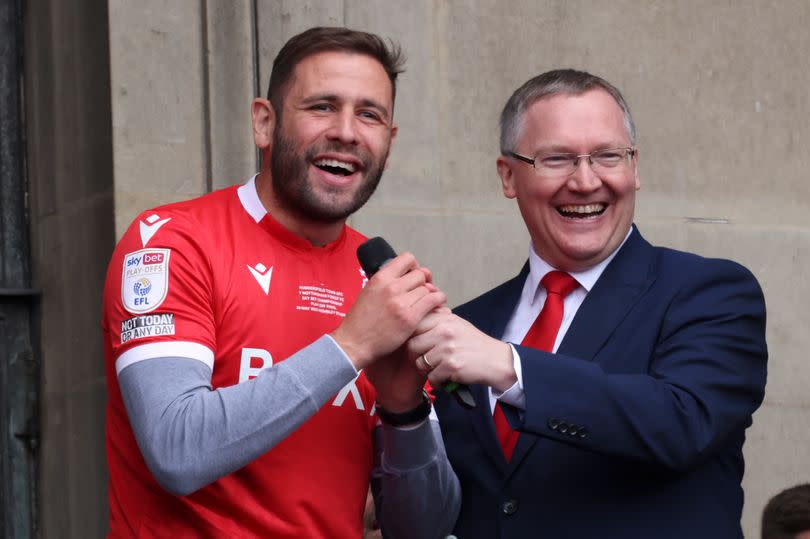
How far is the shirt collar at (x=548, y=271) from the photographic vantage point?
3.10 meters

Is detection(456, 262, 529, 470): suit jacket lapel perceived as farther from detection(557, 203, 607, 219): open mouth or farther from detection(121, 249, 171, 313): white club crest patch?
detection(121, 249, 171, 313): white club crest patch

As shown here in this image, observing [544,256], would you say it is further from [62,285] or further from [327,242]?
[62,285]

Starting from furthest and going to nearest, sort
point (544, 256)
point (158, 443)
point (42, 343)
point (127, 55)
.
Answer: point (42, 343)
point (127, 55)
point (544, 256)
point (158, 443)

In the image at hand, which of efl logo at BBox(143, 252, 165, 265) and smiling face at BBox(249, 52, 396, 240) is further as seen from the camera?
smiling face at BBox(249, 52, 396, 240)

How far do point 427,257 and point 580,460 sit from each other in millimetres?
1918

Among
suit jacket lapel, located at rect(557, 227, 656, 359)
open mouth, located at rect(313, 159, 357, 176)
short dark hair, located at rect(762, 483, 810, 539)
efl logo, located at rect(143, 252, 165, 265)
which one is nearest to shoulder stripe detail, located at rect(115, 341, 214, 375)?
efl logo, located at rect(143, 252, 165, 265)

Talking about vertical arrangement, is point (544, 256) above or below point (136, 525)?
above

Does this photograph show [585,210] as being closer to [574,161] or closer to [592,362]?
[574,161]

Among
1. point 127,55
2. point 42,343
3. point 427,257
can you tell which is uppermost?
point 127,55

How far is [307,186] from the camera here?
3.10 metres

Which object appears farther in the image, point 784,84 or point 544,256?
point 784,84

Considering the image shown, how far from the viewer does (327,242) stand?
320 cm

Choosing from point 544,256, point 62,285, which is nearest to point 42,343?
point 62,285

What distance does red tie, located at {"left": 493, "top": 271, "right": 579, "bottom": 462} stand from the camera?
302cm
